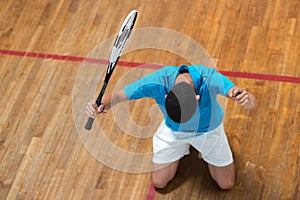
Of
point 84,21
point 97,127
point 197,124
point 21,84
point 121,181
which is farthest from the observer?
point 84,21

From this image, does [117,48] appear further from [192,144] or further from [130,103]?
[130,103]

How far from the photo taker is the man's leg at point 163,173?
351 centimetres

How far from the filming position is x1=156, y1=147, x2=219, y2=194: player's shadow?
139 inches

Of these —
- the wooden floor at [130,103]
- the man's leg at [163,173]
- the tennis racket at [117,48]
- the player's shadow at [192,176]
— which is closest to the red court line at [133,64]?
the wooden floor at [130,103]

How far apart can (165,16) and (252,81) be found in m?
0.82

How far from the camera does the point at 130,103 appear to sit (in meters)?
3.96

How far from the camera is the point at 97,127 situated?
3871 mm

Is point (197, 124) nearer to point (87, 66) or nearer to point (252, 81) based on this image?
point (252, 81)

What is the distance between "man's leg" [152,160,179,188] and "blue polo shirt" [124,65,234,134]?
10.8 inches

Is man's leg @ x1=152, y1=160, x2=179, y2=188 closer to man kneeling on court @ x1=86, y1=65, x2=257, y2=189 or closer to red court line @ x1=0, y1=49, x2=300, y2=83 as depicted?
man kneeling on court @ x1=86, y1=65, x2=257, y2=189

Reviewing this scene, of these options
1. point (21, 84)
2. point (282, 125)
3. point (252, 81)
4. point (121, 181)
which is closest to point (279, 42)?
point (252, 81)

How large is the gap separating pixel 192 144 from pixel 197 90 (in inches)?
14.5

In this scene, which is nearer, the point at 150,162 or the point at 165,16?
the point at 150,162

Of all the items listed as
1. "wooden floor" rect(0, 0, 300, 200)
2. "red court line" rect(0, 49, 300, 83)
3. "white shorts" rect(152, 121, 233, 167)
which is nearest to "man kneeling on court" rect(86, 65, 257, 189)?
"white shorts" rect(152, 121, 233, 167)
